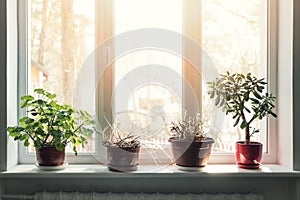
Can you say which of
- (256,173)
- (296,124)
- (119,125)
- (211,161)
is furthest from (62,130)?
(296,124)

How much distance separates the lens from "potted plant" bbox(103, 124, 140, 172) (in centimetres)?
171

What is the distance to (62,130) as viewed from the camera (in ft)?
5.80

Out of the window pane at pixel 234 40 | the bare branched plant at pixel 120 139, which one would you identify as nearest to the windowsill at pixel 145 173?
the bare branched plant at pixel 120 139

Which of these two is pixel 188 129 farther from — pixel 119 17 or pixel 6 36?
pixel 6 36

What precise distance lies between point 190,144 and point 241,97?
37 cm

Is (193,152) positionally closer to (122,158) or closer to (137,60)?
(122,158)

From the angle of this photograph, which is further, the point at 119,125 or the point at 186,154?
the point at 119,125

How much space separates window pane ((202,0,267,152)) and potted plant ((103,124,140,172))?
0.51 metres

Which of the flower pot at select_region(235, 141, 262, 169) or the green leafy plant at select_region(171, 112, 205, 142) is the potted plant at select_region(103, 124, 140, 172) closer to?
the green leafy plant at select_region(171, 112, 205, 142)

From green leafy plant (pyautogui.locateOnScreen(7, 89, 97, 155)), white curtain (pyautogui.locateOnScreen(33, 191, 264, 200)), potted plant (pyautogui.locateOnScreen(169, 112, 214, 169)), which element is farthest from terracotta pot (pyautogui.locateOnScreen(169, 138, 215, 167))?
green leafy plant (pyautogui.locateOnScreen(7, 89, 97, 155))

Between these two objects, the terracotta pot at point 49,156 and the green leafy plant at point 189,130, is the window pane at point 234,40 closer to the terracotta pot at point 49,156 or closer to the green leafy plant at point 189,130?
the green leafy plant at point 189,130

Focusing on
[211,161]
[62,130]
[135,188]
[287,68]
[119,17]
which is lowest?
[135,188]

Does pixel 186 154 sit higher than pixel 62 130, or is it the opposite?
pixel 62 130

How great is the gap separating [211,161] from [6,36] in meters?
1.28
